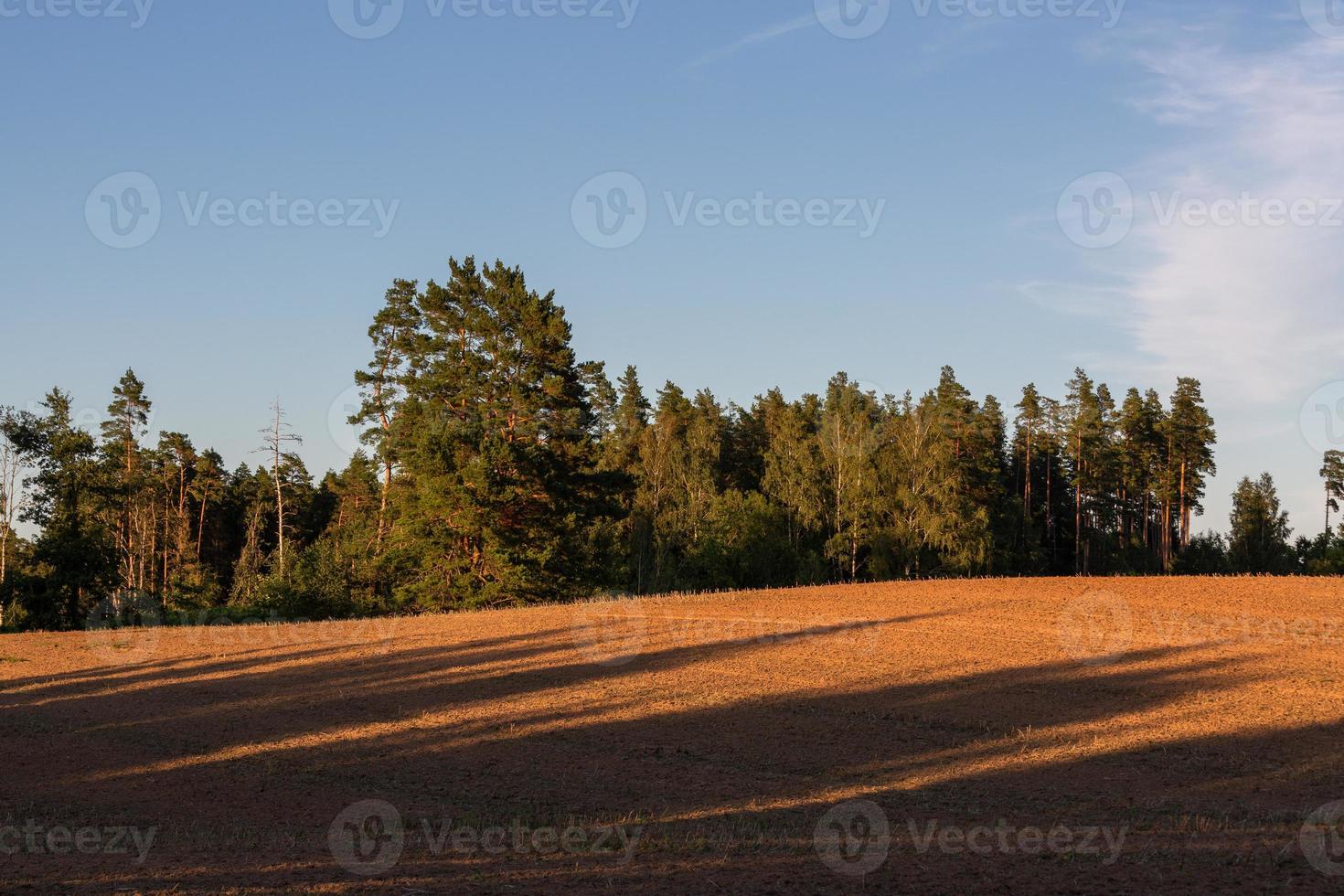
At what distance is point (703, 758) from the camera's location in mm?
17984

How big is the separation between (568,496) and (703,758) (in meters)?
36.4

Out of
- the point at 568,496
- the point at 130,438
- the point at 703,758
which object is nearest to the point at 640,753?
the point at 703,758

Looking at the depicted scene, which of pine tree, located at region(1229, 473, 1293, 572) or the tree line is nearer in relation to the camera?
the tree line

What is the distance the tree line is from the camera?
2013 inches

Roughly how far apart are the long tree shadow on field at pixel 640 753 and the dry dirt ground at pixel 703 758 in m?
0.09

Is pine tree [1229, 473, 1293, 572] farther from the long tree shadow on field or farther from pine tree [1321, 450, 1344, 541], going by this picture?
the long tree shadow on field

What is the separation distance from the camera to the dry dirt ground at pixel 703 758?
11.5 m

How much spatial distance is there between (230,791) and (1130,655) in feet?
71.1

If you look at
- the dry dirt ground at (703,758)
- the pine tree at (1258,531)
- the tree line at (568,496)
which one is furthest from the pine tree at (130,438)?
the pine tree at (1258,531)

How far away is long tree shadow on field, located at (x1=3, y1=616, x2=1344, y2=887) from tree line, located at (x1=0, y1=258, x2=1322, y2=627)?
24551 mm

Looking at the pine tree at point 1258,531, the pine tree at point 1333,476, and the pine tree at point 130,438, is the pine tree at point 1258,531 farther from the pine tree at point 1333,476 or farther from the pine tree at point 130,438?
the pine tree at point 130,438

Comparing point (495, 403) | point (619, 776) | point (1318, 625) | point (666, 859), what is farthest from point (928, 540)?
Result: point (666, 859)

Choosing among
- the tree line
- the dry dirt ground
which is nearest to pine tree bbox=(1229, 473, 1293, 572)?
the tree line

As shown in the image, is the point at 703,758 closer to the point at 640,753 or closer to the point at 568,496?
the point at 640,753
